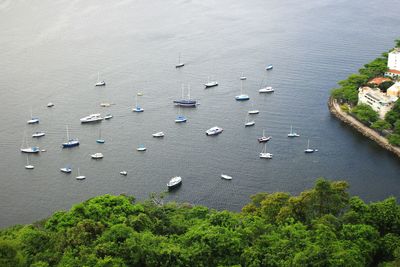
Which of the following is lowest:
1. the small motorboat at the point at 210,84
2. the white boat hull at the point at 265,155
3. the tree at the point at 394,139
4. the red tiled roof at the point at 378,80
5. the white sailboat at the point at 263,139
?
the white boat hull at the point at 265,155

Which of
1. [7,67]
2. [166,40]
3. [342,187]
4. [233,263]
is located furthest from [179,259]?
[166,40]

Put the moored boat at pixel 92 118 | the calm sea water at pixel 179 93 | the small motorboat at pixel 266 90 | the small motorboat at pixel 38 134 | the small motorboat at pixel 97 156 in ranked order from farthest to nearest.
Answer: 1. the small motorboat at pixel 266 90
2. the moored boat at pixel 92 118
3. the small motorboat at pixel 38 134
4. the small motorboat at pixel 97 156
5. the calm sea water at pixel 179 93

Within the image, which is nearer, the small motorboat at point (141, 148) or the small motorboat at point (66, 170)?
the small motorboat at point (66, 170)

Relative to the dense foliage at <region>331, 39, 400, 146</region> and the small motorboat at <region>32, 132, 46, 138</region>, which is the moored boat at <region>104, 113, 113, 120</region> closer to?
the small motorboat at <region>32, 132, 46, 138</region>

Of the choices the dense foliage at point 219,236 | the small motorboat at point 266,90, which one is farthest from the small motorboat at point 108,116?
the dense foliage at point 219,236

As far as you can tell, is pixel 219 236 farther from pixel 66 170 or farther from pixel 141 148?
pixel 141 148

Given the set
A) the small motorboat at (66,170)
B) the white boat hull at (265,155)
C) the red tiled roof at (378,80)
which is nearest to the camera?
the small motorboat at (66,170)

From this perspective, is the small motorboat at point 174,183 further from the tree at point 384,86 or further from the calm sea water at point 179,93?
the tree at point 384,86
